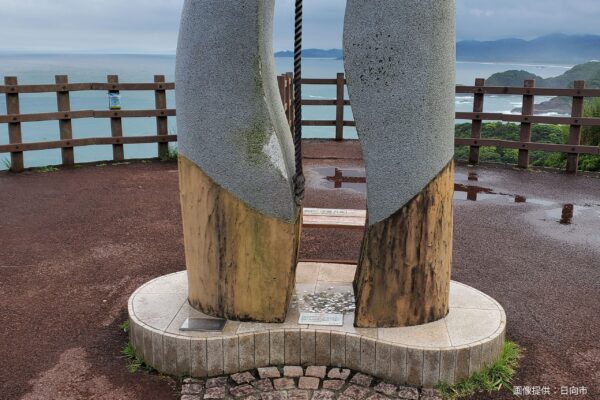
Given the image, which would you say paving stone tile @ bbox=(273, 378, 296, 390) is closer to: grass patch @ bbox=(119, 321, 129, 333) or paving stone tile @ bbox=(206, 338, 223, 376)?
paving stone tile @ bbox=(206, 338, 223, 376)

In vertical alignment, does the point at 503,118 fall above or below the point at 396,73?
below

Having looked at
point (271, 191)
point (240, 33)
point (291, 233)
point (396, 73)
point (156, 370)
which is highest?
point (240, 33)

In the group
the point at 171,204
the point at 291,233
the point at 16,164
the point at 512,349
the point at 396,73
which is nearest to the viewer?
the point at 396,73

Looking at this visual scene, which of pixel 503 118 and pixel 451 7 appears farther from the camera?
pixel 503 118

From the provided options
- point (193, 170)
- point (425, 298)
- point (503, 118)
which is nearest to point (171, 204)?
point (193, 170)

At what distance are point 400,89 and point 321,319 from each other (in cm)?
141

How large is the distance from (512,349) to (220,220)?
77.6 inches

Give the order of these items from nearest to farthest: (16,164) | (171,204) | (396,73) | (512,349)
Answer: (396,73) → (512,349) → (171,204) → (16,164)

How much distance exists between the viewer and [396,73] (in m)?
3.39

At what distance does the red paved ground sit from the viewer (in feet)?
12.2

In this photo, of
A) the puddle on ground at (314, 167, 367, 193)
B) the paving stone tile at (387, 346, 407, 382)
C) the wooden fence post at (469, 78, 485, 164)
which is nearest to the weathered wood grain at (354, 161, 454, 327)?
the paving stone tile at (387, 346, 407, 382)

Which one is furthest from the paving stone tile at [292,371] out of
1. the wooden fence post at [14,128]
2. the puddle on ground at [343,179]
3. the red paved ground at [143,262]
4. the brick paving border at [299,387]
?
the wooden fence post at [14,128]

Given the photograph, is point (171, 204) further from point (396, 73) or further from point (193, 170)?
point (396, 73)

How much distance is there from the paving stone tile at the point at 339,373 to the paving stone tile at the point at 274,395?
0.99 feet
